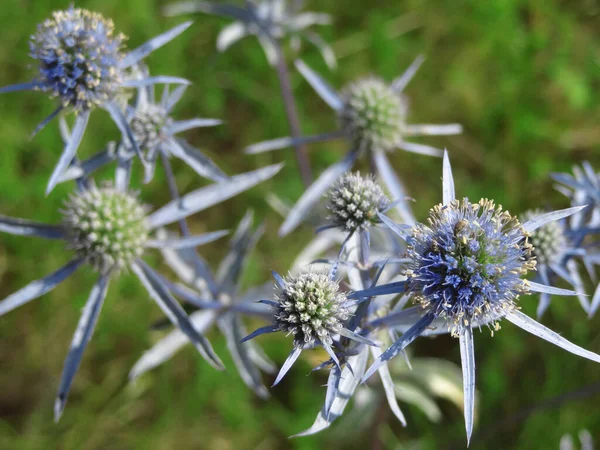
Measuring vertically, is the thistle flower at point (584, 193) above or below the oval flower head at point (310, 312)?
above

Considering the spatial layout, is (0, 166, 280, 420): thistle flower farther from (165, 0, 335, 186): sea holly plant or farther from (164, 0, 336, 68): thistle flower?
(164, 0, 336, 68): thistle flower

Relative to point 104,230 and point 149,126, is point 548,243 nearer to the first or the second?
point 149,126

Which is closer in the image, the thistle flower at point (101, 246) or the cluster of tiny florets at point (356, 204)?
the cluster of tiny florets at point (356, 204)

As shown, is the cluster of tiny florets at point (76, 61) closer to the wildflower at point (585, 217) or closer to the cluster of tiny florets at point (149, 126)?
the cluster of tiny florets at point (149, 126)

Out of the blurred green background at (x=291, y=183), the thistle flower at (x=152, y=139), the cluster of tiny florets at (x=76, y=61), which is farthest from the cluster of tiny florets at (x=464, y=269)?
the blurred green background at (x=291, y=183)

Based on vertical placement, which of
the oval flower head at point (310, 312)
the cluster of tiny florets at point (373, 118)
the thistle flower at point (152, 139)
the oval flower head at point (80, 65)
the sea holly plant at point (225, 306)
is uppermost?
the cluster of tiny florets at point (373, 118)

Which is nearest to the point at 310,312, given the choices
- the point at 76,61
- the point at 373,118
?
the point at 76,61

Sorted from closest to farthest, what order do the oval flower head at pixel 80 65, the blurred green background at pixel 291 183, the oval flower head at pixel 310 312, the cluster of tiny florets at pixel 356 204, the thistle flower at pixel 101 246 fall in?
the oval flower head at pixel 310 312
the cluster of tiny florets at pixel 356 204
the oval flower head at pixel 80 65
the thistle flower at pixel 101 246
the blurred green background at pixel 291 183
